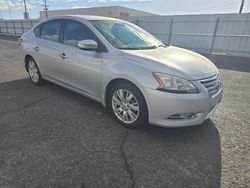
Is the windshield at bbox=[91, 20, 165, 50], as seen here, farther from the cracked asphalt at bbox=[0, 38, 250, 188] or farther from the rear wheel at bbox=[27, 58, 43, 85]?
the rear wheel at bbox=[27, 58, 43, 85]

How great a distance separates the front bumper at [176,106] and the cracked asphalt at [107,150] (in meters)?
A: 0.31

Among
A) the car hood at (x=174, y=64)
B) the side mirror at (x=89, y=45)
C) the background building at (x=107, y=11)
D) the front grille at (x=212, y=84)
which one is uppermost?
the side mirror at (x=89, y=45)

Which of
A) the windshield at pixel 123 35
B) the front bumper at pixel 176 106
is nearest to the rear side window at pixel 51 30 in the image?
the windshield at pixel 123 35

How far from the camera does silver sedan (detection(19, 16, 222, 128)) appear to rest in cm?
265

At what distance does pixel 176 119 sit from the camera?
2.75 metres

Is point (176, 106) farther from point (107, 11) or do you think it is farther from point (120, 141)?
point (107, 11)

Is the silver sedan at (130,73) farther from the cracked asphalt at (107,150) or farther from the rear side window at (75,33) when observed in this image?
the cracked asphalt at (107,150)

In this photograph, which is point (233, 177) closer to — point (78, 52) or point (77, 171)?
point (77, 171)

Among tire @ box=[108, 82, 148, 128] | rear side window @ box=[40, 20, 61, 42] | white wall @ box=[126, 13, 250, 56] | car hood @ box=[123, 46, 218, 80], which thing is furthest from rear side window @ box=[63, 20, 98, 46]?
white wall @ box=[126, 13, 250, 56]

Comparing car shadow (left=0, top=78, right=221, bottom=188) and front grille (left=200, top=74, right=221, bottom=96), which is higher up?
front grille (left=200, top=74, right=221, bottom=96)

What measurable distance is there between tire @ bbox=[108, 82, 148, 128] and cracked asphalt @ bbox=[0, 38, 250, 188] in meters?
0.15

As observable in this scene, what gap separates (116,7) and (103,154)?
130 ft

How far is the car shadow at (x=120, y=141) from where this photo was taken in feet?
7.32

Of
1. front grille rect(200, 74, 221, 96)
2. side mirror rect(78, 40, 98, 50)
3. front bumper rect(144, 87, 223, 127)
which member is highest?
side mirror rect(78, 40, 98, 50)
